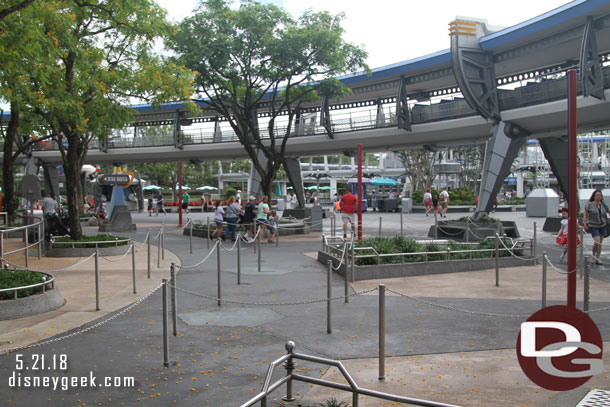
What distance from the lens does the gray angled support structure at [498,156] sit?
27312 millimetres

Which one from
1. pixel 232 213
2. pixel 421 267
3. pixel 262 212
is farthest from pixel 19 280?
pixel 262 212

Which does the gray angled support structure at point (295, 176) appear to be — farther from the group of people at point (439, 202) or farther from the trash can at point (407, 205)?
the group of people at point (439, 202)

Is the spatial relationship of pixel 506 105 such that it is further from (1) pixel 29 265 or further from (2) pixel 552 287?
(1) pixel 29 265

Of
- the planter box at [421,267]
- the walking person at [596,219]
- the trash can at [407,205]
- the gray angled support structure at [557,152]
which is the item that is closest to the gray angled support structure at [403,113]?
the gray angled support structure at [557,152]

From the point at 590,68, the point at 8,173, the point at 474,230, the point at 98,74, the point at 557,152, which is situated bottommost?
the point at 474,230

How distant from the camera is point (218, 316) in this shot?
8.21 metres

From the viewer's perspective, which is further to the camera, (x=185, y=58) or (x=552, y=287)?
(x=185, y=58)

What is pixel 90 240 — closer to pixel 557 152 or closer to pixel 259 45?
pixel 259 45

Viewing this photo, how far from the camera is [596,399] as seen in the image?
16.1 feet

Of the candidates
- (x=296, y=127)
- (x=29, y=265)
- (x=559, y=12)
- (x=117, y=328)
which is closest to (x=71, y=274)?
(x=29, y=265)

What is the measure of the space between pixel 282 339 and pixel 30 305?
13.2 ft

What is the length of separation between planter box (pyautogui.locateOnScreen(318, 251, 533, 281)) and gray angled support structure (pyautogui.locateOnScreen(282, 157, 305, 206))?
83.9ft

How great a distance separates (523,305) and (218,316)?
16.7ft

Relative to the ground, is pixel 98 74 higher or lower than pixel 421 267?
higher
